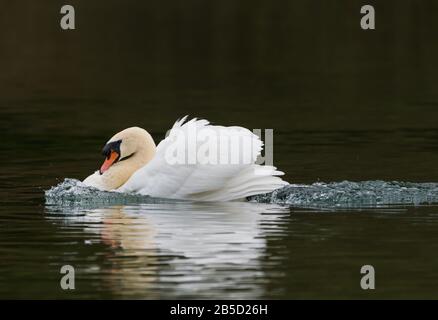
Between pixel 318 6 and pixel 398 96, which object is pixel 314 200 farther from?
pixel 318 6

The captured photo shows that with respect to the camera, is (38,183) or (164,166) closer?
(164,166)

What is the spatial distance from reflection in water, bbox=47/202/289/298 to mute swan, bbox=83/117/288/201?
0.18m

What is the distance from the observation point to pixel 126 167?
60.4 feet

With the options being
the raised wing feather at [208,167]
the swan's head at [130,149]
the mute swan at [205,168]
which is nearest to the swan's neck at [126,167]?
the swan's head at [130,149]

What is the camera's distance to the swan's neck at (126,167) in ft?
60.1

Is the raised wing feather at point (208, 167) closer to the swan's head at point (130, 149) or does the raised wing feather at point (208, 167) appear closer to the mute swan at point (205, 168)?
the mute swan at point (205, 168)

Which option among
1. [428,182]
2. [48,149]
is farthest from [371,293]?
[48,149]

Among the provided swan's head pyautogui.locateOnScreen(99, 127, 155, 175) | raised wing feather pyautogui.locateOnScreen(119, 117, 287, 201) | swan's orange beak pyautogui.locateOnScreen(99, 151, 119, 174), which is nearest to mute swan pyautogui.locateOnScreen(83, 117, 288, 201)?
raised wing feather pyautogui.locateOnScreen(119, 117, 287, 201)

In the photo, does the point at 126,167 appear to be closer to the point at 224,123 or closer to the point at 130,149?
the point at 130,149

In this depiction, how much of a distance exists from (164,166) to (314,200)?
1742 mm

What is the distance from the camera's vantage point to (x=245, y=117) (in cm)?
2689

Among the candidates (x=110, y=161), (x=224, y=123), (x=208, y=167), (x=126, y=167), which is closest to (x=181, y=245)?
(x=208, y=167)

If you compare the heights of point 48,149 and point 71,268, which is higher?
point 48,149

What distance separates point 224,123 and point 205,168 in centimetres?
891
